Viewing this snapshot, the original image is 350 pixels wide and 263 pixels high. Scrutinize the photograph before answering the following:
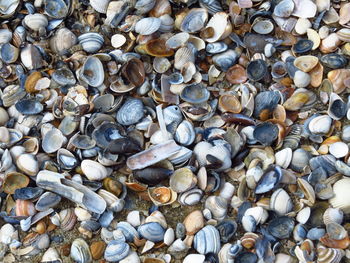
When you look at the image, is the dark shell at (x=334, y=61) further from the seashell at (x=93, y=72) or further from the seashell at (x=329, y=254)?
the seashell at (x=93, y=72)

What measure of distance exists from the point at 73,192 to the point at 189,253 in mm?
563

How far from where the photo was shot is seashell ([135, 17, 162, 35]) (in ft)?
9.37

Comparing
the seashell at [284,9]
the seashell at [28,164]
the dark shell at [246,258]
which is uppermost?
the seashell at [284,9]

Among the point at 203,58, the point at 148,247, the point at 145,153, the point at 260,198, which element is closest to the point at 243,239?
the point at 260,198

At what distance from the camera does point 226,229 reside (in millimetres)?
2465

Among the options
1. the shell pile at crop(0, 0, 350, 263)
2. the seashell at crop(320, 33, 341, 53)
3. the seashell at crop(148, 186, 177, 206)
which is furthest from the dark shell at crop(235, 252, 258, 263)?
the seashell at crop(320, 33, 341, 53)

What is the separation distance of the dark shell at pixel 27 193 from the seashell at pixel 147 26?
91 centimetres

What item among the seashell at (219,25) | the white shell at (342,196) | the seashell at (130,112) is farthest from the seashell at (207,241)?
the seashell at (219,25)

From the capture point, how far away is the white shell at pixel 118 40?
9.48 ft

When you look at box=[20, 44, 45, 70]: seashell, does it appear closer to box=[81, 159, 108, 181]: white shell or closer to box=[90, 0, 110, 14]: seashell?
box=[90, 0, 110, 14]: seashell

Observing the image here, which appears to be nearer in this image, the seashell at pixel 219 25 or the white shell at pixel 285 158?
the white shell at pixel 285 158

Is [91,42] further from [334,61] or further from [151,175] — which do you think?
[334,61]

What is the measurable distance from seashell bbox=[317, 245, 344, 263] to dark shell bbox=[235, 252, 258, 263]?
25 centimetres

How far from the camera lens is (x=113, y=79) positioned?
2.83 m
